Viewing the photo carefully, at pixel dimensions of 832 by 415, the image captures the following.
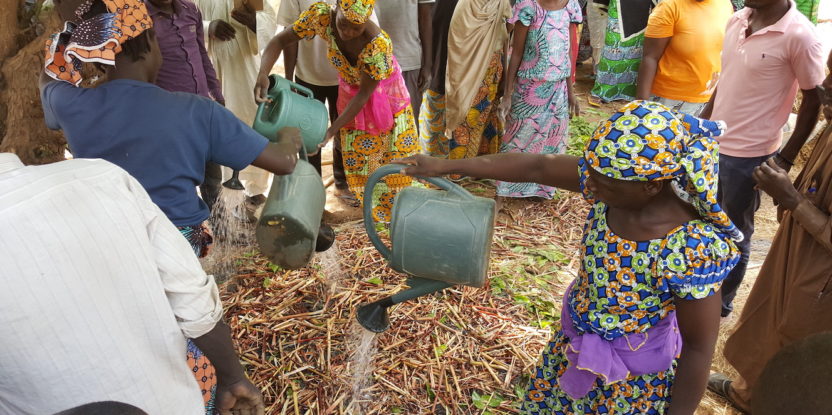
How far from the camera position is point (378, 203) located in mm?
3906

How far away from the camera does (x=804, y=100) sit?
2666mm

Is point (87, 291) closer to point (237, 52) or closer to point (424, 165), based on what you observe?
point (424, 165)

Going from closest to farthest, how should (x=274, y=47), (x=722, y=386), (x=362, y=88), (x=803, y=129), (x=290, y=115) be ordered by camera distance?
(x=290, y=115) → (x=803, y=129) → (x=722, y=386) → (x=362, y=88) → (x=274, y=47)

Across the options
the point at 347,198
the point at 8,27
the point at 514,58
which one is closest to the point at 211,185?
the point at 347,198

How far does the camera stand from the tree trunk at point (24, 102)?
8.09ft

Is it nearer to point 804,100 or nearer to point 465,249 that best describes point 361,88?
point 465,249

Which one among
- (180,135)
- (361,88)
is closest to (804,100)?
(361,88)

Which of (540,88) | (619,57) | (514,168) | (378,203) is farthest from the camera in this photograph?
(619,57)

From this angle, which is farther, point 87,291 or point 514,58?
point 514,58

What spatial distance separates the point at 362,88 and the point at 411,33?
147cm

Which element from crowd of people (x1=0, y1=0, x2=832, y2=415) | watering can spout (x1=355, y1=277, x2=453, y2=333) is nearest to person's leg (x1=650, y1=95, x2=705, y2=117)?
crowd of people (x1=0, y1=0, x2=832, y2=415)

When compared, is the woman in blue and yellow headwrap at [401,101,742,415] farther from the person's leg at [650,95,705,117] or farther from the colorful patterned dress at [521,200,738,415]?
the person's leg at [650,95,705,117]

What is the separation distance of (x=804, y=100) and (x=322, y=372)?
2747mm

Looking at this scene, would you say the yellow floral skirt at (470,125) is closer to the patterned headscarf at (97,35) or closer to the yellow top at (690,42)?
the yellow top at (690,42)
